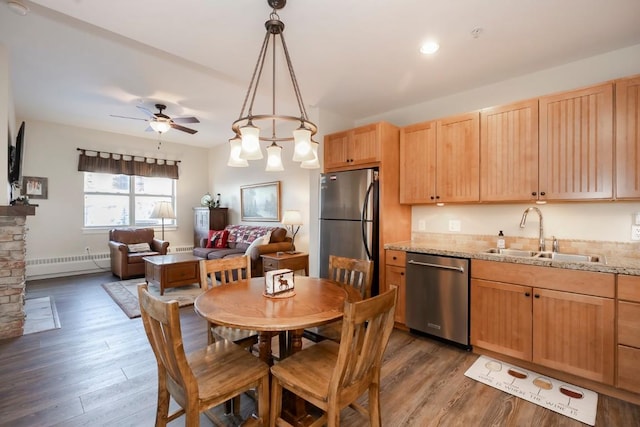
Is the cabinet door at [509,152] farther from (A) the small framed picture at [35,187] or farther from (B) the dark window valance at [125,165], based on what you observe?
(A) the small framed picture at [35,187]

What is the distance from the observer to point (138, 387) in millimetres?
2070

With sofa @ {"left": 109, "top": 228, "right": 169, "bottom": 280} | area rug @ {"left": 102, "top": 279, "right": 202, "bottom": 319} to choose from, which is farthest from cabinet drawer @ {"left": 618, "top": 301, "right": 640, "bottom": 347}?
sofa @ {"left": 109, "top": 228, "right": 169, "bottom": 280}

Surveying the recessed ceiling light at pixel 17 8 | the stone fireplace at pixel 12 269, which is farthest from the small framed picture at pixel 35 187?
the recessed ceiling light at pixel 17 8

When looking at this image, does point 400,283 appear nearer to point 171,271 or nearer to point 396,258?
point 396,258

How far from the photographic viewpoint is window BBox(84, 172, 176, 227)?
18.9 feet

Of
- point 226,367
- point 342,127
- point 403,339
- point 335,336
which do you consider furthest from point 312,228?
point 226,367

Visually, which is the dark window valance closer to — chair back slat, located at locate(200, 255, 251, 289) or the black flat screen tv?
the black flat screen tv

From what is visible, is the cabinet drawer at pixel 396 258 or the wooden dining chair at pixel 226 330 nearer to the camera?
the wooden dining chair at pixel 226 330

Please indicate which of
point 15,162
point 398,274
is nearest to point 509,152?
point 398,274

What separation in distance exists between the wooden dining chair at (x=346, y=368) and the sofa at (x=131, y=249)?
15.6 feet

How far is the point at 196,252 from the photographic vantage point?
5598mm

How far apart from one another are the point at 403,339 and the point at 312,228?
67.7 inches

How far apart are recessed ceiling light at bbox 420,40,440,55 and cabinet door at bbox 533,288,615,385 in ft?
6.79

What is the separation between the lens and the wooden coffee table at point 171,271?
4.19 metres
